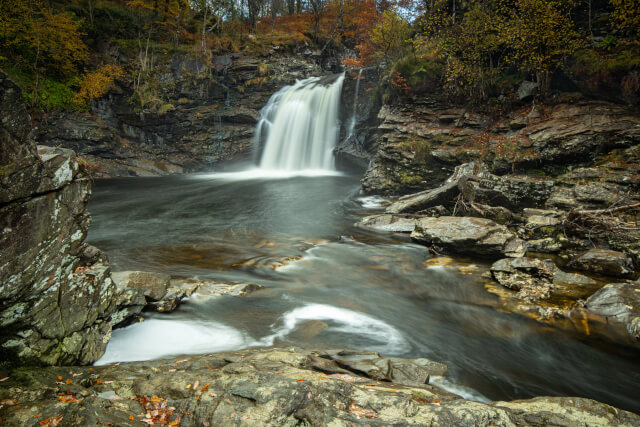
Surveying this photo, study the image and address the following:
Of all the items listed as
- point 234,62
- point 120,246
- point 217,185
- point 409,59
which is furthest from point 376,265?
point 234,62

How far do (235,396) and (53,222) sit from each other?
2660mm

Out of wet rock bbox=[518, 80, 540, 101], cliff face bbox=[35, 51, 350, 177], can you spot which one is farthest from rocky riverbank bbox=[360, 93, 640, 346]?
cliff face bbox=[35, 51, 350, 177]

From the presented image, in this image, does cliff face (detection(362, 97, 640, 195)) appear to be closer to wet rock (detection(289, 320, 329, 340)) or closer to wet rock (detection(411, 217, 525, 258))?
wet rock (detection(411, 217, 525, 258))

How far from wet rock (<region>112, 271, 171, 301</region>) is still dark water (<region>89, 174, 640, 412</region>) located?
403 millimetres

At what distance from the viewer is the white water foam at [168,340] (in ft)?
12.5

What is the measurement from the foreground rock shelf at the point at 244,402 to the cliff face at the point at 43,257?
0.39 metres

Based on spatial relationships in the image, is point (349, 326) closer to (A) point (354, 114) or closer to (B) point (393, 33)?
(B) point (393, 33)

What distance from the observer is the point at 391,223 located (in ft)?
33.0

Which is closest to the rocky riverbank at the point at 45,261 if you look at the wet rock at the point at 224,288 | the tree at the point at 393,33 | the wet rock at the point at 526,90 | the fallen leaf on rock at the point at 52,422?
the fallen leaf on rock at the point at 52,422

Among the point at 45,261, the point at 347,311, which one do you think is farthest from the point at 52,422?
the point at 347,311

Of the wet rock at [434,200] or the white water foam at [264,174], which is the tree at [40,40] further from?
the wet rock at [434,200]

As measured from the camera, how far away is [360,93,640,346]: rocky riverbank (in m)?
5.36

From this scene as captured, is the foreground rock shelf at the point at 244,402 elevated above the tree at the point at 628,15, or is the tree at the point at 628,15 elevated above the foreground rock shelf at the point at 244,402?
the tree at the point at 628,15

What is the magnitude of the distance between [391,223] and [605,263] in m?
5.14
